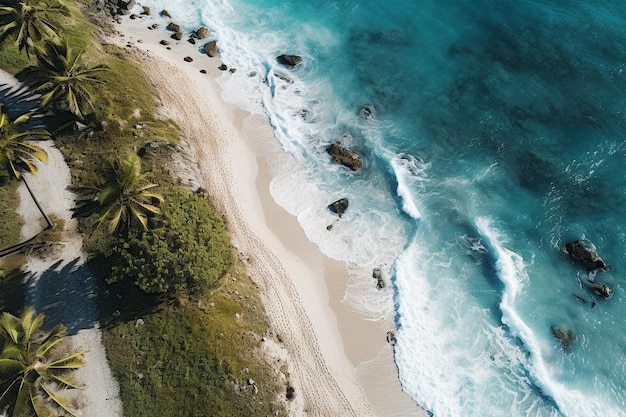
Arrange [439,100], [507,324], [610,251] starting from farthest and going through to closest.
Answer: [439,100]
[610,251]
[507,324]

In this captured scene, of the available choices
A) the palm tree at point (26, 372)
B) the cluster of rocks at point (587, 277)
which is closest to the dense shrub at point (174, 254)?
the palm tree at point (26, 372)

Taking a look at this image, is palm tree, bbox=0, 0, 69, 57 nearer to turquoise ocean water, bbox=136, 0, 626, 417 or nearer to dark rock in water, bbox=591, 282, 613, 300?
turquoise ocean water, bbox=136, 0, 626, 417

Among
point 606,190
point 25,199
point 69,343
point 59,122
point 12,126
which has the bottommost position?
point 69,343

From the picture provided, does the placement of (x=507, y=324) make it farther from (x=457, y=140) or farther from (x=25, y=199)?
(x=25, y=199)

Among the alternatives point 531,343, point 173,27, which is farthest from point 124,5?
point 531,343

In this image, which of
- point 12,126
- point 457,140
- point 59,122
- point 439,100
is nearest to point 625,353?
point 457,140

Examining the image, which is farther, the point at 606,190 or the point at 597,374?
the point at 606,190

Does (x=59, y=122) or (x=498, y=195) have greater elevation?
(x=498, y=195)
